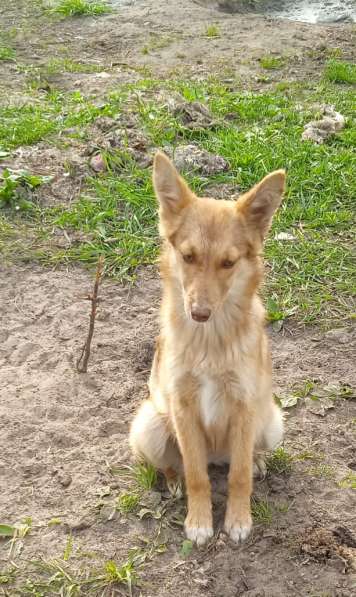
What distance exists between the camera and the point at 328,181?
6.83 metres

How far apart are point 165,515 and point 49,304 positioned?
89.6 inches

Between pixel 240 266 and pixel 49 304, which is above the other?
pixel 240 266

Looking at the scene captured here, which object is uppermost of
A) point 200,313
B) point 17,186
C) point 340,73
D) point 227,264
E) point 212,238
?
point 212,238

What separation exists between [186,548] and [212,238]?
1.53 meters

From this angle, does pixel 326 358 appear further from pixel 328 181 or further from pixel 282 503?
pixel 328 181

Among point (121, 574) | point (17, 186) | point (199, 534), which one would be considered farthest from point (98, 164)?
point (121, 574)

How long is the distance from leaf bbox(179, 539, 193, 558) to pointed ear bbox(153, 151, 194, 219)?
1623 mm

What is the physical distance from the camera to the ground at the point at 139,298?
3.57 metres

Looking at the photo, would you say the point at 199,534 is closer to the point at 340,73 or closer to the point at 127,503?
the point at 127,503

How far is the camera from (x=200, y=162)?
691 cm

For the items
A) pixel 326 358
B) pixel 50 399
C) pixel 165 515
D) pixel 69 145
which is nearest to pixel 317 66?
pixel 69 145

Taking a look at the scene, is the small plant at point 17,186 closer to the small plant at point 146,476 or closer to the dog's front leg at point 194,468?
the small plant at point 146,476

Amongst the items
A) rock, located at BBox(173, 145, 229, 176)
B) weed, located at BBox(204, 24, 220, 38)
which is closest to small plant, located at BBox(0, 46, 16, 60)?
weed, located at BBox(204, 24, 220, 38)

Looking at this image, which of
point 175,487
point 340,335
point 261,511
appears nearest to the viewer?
point 261,511
